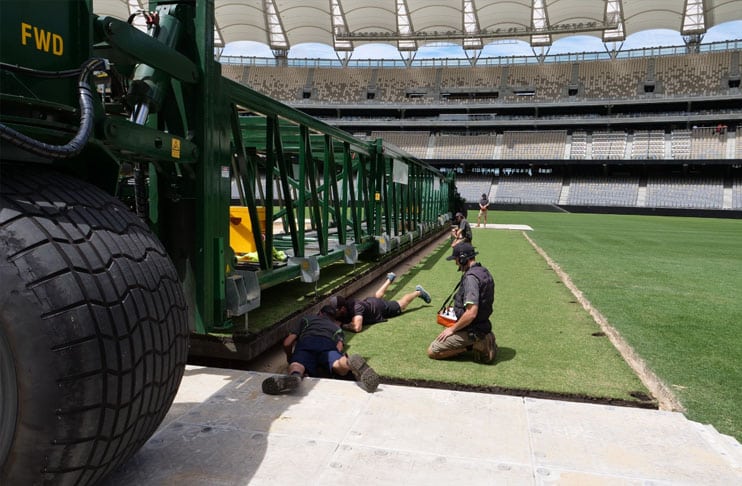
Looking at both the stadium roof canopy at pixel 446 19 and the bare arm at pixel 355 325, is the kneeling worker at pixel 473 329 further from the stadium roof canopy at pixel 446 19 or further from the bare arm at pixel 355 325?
the stadium roof canopy at pixel 446 19

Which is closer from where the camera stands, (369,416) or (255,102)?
(369,416)

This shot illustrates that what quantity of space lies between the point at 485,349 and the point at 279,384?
1907 mm

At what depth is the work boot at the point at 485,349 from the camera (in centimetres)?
451

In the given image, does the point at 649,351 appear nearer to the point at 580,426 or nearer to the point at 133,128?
the point at 580,426

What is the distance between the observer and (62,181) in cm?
192

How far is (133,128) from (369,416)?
201cm

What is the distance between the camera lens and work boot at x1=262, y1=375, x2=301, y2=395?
340 cm

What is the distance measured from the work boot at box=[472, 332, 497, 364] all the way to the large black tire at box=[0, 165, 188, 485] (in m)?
3.08

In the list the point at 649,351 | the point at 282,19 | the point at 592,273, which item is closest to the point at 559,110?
the point at 282,19

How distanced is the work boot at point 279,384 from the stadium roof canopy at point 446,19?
45.9 metres

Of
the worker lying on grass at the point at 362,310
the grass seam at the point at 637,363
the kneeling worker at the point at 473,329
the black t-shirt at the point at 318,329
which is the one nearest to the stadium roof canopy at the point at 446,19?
the grass seam at the point at 637,363

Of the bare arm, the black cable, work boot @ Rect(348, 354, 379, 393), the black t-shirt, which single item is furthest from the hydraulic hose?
the bare arm

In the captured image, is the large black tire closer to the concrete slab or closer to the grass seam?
the concrete slab

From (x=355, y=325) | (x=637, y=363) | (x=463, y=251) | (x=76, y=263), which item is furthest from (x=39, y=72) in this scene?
(x=637, y=363)
